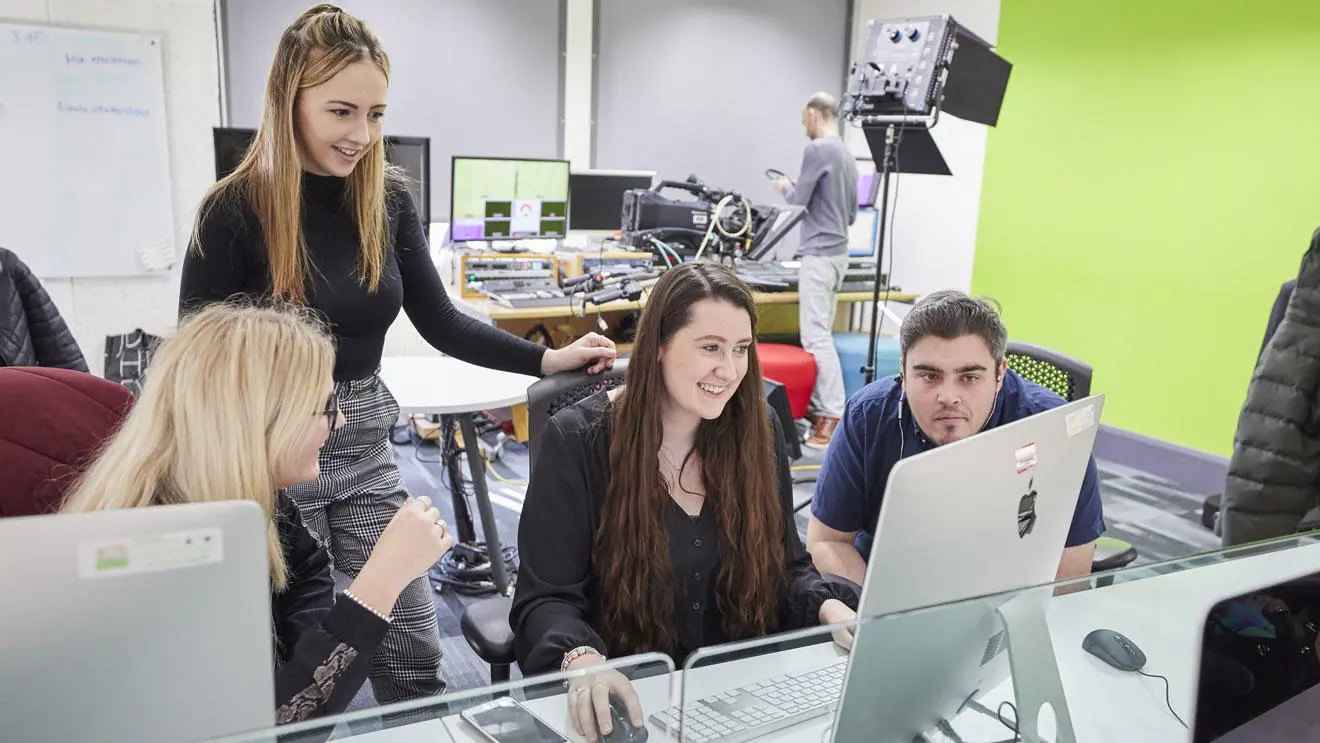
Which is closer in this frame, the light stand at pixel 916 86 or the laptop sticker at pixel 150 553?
the laptop sticker at pixel 150 553

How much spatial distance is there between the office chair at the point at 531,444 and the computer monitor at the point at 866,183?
13.5ft

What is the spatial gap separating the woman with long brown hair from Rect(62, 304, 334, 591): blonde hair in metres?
0.44

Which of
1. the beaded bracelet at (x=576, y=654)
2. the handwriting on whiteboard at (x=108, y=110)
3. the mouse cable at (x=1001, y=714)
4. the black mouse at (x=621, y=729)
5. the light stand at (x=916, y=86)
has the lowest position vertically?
the beaded bracelet at (x=576, y=654)

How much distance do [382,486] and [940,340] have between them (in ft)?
3.28

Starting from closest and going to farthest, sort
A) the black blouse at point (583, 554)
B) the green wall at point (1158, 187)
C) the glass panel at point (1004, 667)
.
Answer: the glass panel at point (1004, 667) → the black blouse at point (583, 554) → the green wall at point (1158, 187)

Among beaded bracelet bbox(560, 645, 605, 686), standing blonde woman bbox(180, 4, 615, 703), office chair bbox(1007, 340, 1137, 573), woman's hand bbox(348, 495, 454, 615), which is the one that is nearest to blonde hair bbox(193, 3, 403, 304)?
standing blonde woman bbox(180, 4, 615, 703)

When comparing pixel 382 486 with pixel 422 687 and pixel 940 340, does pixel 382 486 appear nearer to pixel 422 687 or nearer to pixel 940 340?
pixel 422 687

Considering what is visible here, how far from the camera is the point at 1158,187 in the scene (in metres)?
4.27

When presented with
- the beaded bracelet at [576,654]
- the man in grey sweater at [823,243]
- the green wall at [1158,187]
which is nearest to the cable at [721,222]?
the man in grey sweater at [823,243]

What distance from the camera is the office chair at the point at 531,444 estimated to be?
4.51 ft

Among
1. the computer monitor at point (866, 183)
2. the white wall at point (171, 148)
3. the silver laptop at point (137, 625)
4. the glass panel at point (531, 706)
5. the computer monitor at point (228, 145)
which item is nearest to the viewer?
the silver laptop at point (137, 625)

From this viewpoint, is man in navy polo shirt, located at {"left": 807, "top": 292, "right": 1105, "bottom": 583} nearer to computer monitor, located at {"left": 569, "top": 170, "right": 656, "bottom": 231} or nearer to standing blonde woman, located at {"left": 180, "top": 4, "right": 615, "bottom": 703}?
standing blonde woman, located at {"left": 180, "top": 4, "right": 615, "bottom": 703}

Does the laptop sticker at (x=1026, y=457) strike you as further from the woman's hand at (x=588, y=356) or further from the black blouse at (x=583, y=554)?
the woman's hand at (x=588, y=356)

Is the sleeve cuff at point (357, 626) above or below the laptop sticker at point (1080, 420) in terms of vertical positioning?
below
